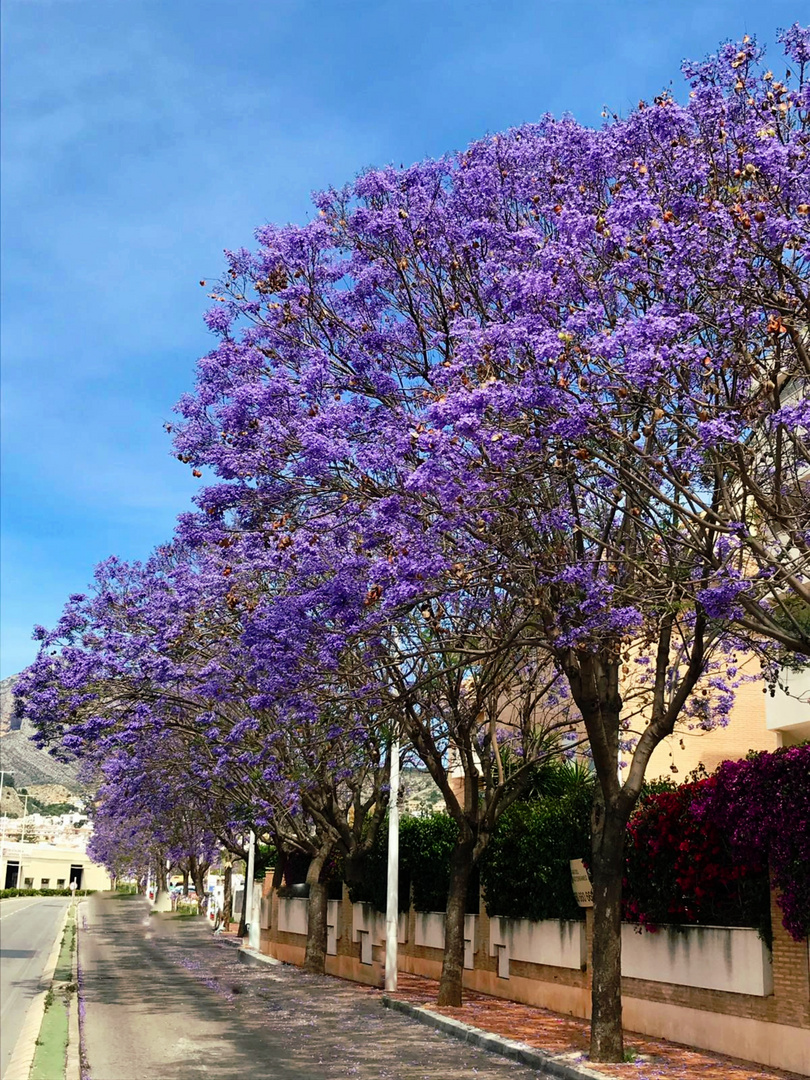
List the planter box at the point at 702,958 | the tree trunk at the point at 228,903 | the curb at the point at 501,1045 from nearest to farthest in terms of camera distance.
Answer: the curb at the point at 501,1045 → the planter box at the point at 702,958 → the tree trunk at the point at 228,903

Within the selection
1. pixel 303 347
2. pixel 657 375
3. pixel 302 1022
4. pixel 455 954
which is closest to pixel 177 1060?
pixel 302 1022

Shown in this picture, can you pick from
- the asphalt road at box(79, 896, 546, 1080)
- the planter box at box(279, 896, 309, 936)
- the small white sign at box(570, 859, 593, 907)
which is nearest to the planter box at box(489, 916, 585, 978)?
the small white sign at box(570, 859, 593, 907)

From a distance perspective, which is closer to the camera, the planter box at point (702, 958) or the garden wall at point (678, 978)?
the garden wall at point (678, 978)

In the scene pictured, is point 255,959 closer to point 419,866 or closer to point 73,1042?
point 419,866

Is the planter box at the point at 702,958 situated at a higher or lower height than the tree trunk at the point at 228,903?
higher

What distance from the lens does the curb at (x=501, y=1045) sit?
1248 centimetres

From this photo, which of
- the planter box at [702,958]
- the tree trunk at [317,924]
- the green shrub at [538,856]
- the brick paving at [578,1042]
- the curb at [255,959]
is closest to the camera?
the brick paving at [578,1042]

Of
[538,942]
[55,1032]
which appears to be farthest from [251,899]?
[55,1032]

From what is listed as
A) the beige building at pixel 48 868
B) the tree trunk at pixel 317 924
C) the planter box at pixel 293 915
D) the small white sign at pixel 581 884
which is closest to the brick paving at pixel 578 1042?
the small white sign at pixel 581 884

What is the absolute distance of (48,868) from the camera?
171125mm

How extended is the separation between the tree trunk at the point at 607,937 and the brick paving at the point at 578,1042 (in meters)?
0.32

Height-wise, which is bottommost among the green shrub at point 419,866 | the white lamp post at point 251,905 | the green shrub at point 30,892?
the green shrub at point 30,892

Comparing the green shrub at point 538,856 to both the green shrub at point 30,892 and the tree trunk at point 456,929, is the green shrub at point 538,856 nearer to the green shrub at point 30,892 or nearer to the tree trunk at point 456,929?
the tree trunk at point 456,929

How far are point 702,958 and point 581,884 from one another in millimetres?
3487
